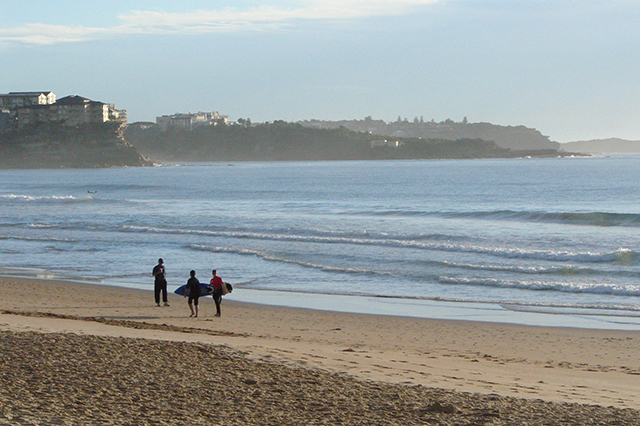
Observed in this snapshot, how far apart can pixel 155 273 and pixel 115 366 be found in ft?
26.5

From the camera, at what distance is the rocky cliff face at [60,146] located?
180500 mm

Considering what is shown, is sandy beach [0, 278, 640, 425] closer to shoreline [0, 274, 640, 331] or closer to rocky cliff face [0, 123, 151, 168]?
shoreline [0, 274, 640, 331]

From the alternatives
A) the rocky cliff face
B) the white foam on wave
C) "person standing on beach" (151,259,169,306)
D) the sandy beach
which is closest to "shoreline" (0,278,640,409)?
the sandy beach

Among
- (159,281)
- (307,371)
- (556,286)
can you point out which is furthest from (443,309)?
(307,371)

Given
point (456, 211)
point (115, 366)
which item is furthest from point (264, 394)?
point (456, 211)

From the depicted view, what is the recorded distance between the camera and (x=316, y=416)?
6.72 metres

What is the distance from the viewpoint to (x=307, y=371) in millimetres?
8617

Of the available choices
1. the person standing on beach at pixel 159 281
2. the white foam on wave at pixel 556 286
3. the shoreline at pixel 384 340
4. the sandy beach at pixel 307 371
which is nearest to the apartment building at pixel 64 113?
the white foam on wave at pixel 556 286

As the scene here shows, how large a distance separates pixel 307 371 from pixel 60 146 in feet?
627

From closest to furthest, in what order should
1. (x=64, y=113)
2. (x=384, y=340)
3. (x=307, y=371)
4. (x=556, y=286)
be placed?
(x=307, y=371), (x=384, y=340), (x=556, y=286), (x=64, y=113)

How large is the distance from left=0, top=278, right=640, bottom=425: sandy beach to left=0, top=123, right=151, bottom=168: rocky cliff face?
177 metres

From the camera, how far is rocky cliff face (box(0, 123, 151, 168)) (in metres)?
180

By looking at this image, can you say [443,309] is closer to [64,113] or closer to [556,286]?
[556,286]

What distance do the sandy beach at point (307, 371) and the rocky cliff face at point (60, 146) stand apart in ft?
582
